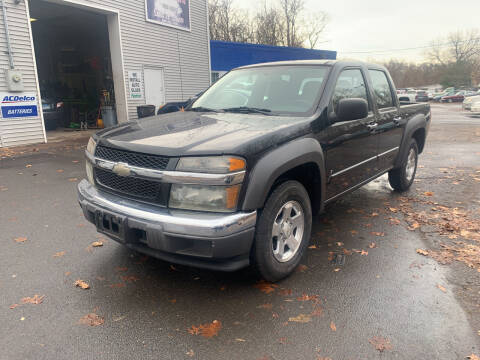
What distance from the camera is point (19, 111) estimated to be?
34.1ft

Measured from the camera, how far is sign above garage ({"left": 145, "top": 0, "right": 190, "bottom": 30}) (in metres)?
14.3

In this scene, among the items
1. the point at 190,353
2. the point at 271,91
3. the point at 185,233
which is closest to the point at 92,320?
the point at 190,353

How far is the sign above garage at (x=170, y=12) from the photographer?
14.3m

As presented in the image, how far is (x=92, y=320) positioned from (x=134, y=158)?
119cm

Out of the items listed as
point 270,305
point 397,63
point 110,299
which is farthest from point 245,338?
point 397,63

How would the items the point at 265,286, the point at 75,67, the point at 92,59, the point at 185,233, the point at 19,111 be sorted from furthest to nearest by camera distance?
the point at 75,67, the point at 92,59, the point at 19,111, the point at 265,286, the point at 185,233

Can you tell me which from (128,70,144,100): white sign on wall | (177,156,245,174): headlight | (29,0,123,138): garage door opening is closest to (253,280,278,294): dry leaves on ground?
(177,156,245,174): headlight

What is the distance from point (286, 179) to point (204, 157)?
33.0 inches

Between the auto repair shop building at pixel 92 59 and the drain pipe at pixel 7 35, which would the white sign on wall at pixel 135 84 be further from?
the drain pipe at pixel 7 35

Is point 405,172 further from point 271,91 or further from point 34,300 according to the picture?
point 34,300

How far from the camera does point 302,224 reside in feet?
10.8

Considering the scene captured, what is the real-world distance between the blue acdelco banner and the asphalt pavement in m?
6.68

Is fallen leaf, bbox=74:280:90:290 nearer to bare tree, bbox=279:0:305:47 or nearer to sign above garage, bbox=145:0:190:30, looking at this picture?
sign above garage, bbox=145:0:190:30

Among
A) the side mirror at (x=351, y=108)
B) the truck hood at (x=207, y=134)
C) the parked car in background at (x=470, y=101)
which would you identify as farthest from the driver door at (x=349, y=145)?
the parked car in background at (x=470, y=101)
